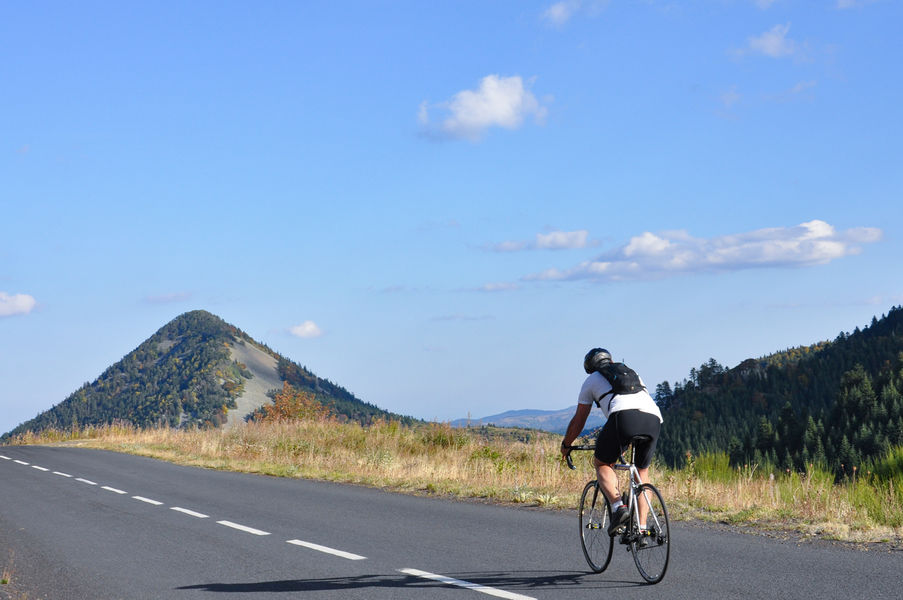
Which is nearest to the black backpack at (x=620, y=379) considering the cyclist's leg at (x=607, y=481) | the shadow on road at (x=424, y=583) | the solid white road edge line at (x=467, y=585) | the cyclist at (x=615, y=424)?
the cyclist at (x=615, y=424)

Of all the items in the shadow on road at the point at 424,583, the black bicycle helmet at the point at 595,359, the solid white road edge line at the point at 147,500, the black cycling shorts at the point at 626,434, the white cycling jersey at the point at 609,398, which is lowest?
the shadow on road at the point at 424,583

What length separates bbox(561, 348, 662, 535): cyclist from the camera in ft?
21.9

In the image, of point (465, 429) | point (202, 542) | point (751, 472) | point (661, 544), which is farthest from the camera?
point (465, 429)

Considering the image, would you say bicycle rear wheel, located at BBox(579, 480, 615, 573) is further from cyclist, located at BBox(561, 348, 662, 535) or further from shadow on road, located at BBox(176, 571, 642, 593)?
cyclist, located at BBox(561, 348, 662, 535)

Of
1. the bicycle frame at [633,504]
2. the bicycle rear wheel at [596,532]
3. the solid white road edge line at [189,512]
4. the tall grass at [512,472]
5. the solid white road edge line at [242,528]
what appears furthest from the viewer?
the solid white road edge line at [189,512]

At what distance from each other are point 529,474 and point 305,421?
499 inches

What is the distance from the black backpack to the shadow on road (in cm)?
156

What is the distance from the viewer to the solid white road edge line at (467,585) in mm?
6473

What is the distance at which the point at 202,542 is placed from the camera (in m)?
9.88

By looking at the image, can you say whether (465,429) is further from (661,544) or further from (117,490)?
(661,544)

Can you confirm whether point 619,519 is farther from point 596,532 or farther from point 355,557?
point 355,557

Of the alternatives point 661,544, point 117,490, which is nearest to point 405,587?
point 661,544

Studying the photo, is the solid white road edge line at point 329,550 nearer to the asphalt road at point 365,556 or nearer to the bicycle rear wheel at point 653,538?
the asphalt road at point 365,556

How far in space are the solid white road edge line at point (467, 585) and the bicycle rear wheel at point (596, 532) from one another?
1.09 metres
